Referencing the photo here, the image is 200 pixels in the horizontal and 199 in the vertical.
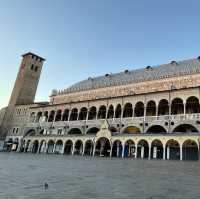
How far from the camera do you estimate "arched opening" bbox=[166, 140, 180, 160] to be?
31219 mm

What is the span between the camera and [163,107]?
3828cm

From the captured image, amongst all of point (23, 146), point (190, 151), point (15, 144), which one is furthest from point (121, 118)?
point (15, 144)

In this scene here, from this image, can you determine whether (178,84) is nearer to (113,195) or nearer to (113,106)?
(113,106)

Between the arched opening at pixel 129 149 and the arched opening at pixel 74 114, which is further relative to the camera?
the arched opening at pixel 74 114

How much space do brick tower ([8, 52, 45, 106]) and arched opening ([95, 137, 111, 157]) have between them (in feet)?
109

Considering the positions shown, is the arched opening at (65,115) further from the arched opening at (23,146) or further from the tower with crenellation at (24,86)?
the tower with crenellation at (24,86)

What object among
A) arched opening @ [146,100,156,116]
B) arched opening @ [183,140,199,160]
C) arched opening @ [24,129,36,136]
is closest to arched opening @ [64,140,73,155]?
arched opening @ [24,129,36,136]

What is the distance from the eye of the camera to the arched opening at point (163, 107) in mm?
37312

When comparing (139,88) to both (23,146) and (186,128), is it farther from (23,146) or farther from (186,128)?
(23,146)

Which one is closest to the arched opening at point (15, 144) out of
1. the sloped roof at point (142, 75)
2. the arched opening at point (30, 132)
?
the arched opening at point (30, 132)

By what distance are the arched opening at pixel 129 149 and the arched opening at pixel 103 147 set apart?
3.51 meters

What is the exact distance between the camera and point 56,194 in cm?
521

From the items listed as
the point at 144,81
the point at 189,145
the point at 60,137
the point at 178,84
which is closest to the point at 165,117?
the point at 189,145

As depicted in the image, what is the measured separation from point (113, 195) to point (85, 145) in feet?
116
